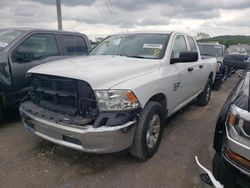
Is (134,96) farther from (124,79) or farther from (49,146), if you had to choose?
(49,146)

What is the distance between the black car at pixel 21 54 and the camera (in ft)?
15.4

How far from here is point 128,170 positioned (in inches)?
133

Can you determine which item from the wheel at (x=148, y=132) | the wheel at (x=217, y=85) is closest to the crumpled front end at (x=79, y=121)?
the wheel at (x=148, y=132)

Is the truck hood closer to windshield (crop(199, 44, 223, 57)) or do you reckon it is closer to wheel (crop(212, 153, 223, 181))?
wheel (crop(212, 153, 223, 181))

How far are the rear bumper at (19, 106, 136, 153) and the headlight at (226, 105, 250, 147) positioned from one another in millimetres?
1307

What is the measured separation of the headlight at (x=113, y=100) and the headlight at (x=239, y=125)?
1303mm

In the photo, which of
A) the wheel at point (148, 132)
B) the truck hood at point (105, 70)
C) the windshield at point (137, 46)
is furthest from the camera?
the windshield at point (137, 46)

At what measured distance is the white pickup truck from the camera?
117 inches

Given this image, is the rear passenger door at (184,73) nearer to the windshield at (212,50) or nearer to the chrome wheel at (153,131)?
the chrome wheel at (153,131)

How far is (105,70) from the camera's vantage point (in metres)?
3.27

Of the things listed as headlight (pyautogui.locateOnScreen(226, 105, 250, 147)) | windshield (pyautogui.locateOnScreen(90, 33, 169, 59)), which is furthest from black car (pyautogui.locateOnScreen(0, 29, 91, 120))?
headlight (pyautogui.locateOnScreen(226, 105, 250, 147))

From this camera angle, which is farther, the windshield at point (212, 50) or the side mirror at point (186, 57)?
the windshield at point (212, 50)

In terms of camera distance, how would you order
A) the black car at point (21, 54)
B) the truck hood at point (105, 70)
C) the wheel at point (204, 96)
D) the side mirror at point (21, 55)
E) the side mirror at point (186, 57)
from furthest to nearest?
the wheel at point (204, 96) < the side mirror at point (21, 55) < the black car at point (21, 54) < the side mirror at point (186, 57) < the truck hood at point (105, 70)

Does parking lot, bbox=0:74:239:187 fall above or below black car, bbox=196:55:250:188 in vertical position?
below
